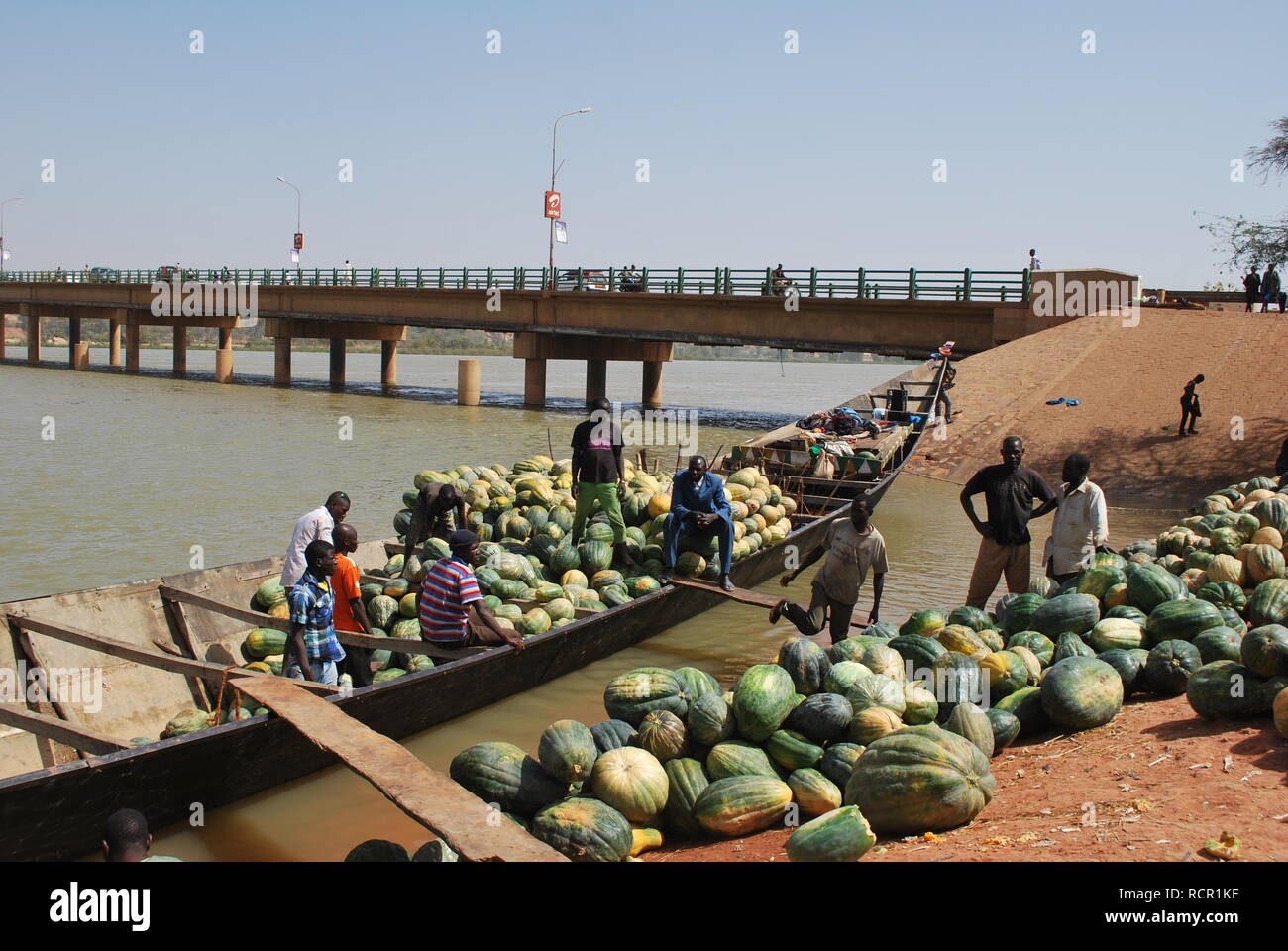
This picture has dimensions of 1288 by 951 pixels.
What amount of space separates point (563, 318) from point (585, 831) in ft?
130

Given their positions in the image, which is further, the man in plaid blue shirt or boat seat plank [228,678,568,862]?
the man in plaid blue shirt

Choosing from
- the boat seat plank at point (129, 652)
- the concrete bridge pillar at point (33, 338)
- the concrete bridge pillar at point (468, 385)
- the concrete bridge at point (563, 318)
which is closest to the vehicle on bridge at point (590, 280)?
the concrete bridge at point (563, 318)

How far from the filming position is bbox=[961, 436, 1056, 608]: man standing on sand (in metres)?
9.98

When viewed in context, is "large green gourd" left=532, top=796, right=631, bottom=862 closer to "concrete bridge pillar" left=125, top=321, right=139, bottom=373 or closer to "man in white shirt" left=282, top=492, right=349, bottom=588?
"man in white shirt" left=282, top=492, right=349, bottom=588

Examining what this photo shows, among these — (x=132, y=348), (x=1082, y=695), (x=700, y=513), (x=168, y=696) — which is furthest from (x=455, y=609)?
(x=132, y=348)

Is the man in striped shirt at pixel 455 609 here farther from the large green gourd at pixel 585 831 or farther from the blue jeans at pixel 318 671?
the large green gourd at pixel 585 831

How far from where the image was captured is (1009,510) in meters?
10.0

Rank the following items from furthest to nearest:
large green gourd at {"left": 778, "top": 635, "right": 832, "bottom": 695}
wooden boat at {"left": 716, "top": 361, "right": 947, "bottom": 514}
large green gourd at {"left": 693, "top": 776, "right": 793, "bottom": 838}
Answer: wooden boat at {"left": 716, "top": 361, "right": 947, "bottom": 514}, large green gourd at {"left": 778, "top": 635, "right": 832, "bottom": 695}, large green gourd at {"left": 693, "top": 776, "right": 793, "bottom": 838}

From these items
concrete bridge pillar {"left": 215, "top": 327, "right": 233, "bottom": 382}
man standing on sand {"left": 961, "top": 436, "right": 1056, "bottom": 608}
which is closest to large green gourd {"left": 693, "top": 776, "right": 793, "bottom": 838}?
man standing on sand {"left": 961, "top": 436, "right": 1056, "bottom": 608}

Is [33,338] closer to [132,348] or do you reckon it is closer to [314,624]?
[132,348]

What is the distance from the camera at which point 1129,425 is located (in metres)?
27.3

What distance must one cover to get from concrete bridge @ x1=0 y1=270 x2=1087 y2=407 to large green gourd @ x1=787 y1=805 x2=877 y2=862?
106 ft
